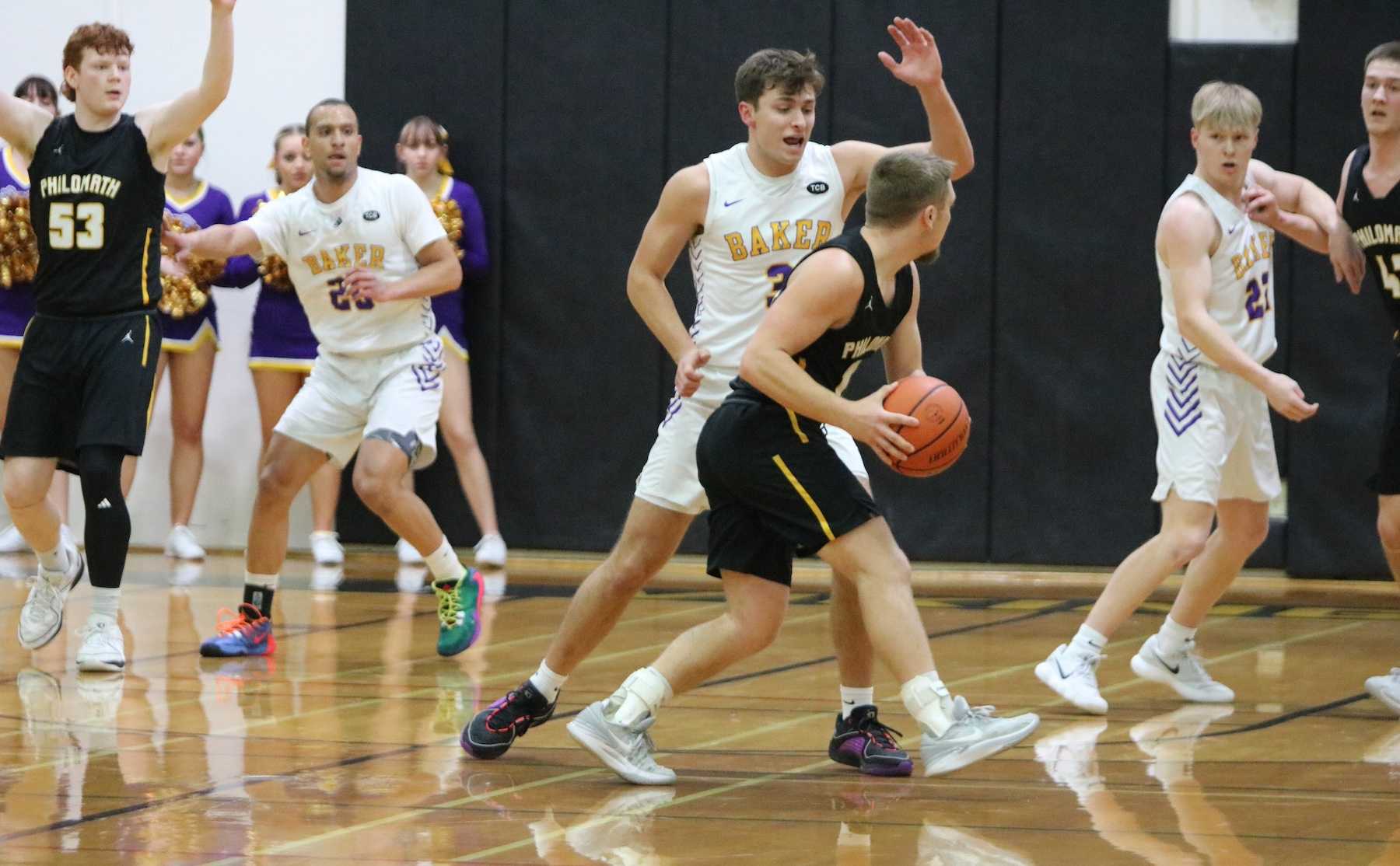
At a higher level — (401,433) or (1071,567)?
(401,433)

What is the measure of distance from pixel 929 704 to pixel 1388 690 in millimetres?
2047

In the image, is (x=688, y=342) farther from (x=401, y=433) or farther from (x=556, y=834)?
(x=401, y=433)

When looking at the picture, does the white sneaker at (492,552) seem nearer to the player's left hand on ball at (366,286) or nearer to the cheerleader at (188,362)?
the cheerleader at (188,362)

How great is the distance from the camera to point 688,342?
5.19 m

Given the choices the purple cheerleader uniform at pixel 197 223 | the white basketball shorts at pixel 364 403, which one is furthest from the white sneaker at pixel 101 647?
the purple cheerleader uniform at pixel 197 223

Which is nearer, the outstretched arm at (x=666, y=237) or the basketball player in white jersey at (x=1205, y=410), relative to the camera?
the outstretched arm at (x=666, y=237)

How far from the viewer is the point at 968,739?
4418 mm

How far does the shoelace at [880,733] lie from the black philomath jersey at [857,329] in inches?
35.4

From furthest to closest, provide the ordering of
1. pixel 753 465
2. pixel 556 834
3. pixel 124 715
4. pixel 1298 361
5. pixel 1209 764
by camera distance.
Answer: pixel 1298 361 < pixel 124 715 < pixel 1209 764 < pixel 753 465 < pixel 556 834

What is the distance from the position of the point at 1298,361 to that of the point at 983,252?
1.69 m

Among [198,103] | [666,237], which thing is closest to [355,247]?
[198,103]

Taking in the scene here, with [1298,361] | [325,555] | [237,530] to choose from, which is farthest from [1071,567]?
[237,530]

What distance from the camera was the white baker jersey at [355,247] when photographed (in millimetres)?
7211

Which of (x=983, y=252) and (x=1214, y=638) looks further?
(x=983, y=252)
